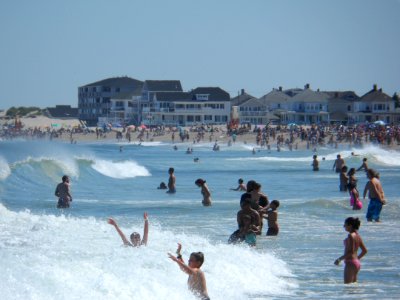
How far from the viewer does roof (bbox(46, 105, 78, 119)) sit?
160125 millimetres

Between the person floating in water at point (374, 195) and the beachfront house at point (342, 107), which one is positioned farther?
the beachfront house at point (342, 107)

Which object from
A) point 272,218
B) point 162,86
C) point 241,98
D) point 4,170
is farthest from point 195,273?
point 241,98

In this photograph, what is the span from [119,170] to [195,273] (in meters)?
35.5

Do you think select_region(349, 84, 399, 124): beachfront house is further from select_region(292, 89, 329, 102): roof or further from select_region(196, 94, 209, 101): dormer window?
select_region(196, 94, 209, 101): dormer window

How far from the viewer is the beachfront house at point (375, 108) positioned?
11069 centimetres

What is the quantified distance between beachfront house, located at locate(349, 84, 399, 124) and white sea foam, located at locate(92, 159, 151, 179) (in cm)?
6778

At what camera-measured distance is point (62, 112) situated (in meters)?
161

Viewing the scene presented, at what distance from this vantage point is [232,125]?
332 ft

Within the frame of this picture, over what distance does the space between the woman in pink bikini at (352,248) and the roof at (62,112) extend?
150m

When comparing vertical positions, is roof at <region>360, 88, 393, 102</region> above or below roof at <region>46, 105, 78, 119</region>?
above

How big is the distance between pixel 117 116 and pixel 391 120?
44188 mm

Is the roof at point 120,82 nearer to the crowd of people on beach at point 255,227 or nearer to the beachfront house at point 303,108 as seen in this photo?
the beachfront house at point 303,108

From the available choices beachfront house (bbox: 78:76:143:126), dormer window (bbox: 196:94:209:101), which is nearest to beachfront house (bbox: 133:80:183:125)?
dormer window (bbox: 196:94:209:101)

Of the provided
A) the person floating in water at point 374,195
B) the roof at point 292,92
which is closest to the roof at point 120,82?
the roof at point 292,92
